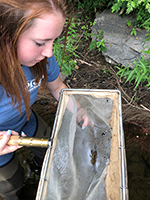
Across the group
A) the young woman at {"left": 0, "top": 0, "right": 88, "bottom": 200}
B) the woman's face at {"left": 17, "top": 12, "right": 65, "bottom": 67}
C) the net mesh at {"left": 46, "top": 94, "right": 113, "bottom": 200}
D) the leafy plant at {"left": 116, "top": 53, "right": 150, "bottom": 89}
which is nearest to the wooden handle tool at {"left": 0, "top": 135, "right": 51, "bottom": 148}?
the young woman at {"left": 0, "top": 0, "right": 88, "bottom": 200}

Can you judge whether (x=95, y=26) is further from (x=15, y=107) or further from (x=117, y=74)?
(x=15, y=107)

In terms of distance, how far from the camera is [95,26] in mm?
2520

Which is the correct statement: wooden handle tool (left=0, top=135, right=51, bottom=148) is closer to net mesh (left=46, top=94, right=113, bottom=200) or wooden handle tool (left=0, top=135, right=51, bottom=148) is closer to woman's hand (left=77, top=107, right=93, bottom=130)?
net mesh (left=46, top=94, right=113, bottom=200)

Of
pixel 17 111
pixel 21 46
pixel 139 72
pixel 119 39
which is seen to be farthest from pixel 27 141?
pixel 119 39

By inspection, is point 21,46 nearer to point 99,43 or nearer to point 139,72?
point 139,72

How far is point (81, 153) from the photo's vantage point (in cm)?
133

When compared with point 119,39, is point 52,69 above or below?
below

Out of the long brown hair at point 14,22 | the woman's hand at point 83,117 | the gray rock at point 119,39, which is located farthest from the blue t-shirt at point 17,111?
the gray rock at point 119,39

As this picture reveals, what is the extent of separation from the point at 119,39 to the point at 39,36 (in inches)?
76.8

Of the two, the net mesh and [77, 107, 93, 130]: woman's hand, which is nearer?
the net mesh

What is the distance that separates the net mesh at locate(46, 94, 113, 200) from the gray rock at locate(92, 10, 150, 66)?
46.9 inches

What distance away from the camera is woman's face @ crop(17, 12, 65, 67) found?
0.63 metres

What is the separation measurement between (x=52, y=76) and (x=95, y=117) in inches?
19.4

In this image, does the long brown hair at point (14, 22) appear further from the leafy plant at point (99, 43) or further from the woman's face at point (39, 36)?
the leafy plant at point (99, 43)
